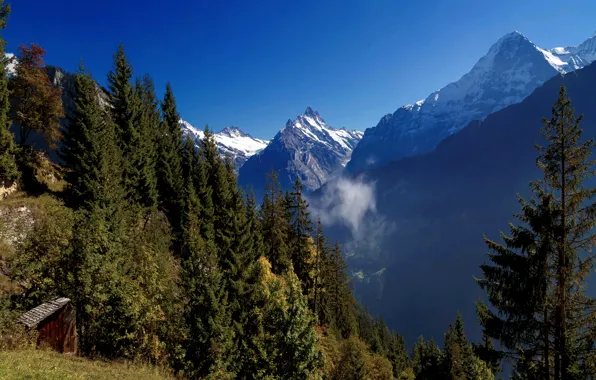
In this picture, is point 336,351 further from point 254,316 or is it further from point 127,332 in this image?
point 127,332

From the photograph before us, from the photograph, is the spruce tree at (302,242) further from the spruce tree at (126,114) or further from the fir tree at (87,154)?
the fir tree at (87,154)

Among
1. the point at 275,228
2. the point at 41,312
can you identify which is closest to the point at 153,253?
the point at 41,312

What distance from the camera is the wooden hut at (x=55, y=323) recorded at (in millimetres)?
16188

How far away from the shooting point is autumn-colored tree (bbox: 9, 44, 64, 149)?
32.4 meters

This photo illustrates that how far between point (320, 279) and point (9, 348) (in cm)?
3555

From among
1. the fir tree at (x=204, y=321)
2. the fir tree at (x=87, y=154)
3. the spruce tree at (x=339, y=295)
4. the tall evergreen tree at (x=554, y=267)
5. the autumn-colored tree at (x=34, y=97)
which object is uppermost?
the autumn-colored tree at (x=34, y=97)

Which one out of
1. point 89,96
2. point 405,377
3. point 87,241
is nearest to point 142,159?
point 89,96

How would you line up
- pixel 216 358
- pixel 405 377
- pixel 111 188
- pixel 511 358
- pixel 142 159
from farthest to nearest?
pixel 405 377, pixel 142 159, pixel 111 188, pixel 216 358, pixel 511 358

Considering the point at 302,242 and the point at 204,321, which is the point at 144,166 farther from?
the point at 302,242

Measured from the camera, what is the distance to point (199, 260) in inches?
970

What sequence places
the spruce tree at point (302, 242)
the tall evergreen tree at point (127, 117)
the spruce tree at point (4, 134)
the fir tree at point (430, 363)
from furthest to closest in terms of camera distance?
the fir tree at point (430, 363), the spruce tree at point (302, 242), the tall evergreen tree at point (127, 117), the spruce tree at point (4, 134)

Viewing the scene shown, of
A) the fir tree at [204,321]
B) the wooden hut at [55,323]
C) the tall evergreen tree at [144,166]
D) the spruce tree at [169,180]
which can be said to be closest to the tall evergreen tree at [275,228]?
the spruce tree at [169,180]

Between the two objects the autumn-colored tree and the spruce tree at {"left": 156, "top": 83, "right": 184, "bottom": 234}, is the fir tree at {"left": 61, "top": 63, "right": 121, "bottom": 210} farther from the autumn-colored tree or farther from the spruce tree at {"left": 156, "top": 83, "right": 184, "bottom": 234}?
the spruce tree at {"left": 156, "top": 83, "right": 184, "bottom": 234}

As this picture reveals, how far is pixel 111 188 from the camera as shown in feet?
93.9
